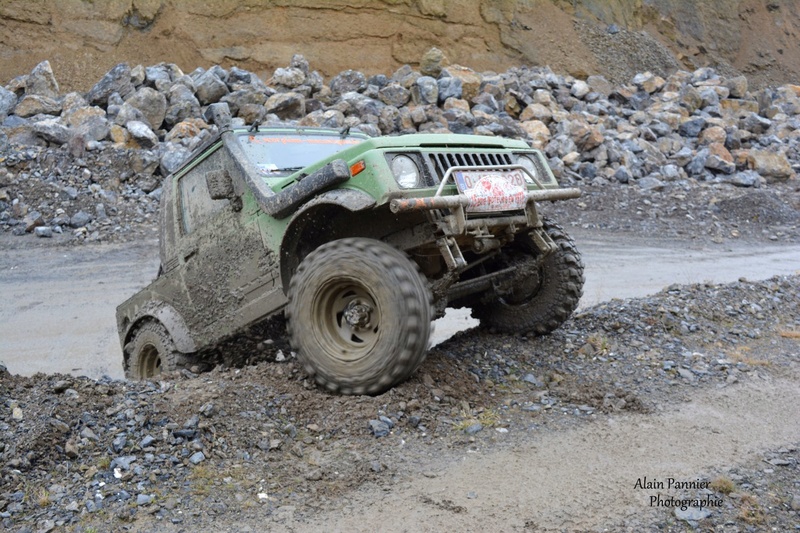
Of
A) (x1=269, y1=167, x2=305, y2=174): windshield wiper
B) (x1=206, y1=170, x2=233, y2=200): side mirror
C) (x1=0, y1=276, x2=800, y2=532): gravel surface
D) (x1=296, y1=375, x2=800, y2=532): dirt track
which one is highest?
(x1=269, y1=167, x2=305, y2=174): windshield wiper

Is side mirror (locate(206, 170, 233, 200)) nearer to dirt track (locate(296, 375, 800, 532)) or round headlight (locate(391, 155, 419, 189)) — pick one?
round headlight (locate(391, 155, 419, 189))

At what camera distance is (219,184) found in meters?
5.57

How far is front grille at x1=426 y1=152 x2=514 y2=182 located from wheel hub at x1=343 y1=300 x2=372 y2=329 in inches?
34.5

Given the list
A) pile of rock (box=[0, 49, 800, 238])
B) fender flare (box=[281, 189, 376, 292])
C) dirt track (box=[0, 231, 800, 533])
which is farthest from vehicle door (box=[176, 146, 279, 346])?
pile of rock (box=[0, 49, 800, 238])

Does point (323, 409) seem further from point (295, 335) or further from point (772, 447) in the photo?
→ point (772, 447)

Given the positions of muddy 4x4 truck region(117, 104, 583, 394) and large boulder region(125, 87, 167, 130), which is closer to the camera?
muddy 4x4 truck region(117, 104, 583, 394)

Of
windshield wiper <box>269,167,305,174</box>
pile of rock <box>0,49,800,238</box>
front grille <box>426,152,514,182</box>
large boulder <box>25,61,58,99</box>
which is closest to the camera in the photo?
front grille <box>426,152,514,182</box>

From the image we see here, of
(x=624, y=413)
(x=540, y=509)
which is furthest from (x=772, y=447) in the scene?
(x=540, y=509)

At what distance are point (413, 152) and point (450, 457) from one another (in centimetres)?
182

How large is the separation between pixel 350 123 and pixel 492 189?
11251 mm

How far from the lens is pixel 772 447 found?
173 inches

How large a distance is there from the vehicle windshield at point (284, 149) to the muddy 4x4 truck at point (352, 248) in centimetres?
1

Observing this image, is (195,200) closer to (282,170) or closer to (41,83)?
(282,170)

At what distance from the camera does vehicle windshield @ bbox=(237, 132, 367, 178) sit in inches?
234
